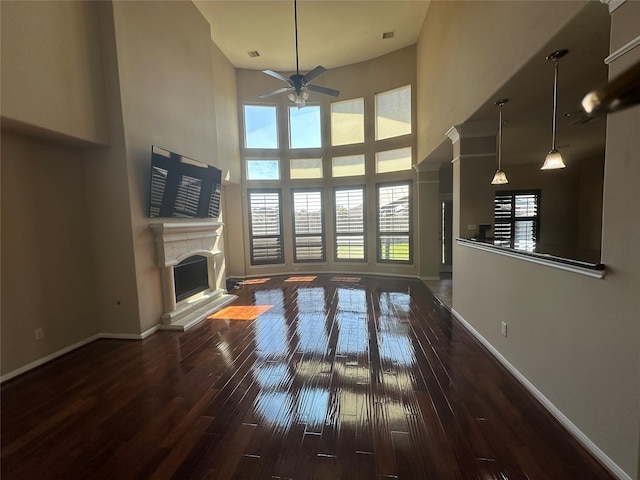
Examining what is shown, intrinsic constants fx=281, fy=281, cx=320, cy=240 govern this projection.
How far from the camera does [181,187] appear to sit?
14.1 feet

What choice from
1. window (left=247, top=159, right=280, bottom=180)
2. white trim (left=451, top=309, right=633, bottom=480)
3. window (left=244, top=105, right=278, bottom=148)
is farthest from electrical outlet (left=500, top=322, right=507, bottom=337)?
window (left=244, top=105, right=278, bottom=148)

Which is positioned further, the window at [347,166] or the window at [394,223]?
the window at [347,166]

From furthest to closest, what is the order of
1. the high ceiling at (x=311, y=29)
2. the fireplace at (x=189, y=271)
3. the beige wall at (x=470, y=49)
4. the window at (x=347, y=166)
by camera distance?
the window at (x=347, y=166), the high ceiling at (x=311, y=29), the fireplace at (x=189, y=271), the beige wall at (x=470, y=49)

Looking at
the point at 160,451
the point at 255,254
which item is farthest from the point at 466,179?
the point at 255,254

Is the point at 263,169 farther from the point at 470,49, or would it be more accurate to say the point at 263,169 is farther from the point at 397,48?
the point at 470,49

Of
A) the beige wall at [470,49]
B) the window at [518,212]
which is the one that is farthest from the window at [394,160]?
the window at [518,212]

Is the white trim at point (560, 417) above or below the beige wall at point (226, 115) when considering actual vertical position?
below

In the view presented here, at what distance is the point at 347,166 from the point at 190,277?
469 cm

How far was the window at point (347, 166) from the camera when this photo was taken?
7281mm

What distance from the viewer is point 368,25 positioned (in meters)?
5.49

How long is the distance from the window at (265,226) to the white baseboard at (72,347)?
381cm

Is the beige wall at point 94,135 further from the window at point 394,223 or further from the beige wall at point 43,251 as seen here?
the window at point 394,223

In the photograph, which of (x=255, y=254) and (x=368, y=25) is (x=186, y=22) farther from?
(x=255, y=254)

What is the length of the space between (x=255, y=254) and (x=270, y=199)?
1.55 metres
